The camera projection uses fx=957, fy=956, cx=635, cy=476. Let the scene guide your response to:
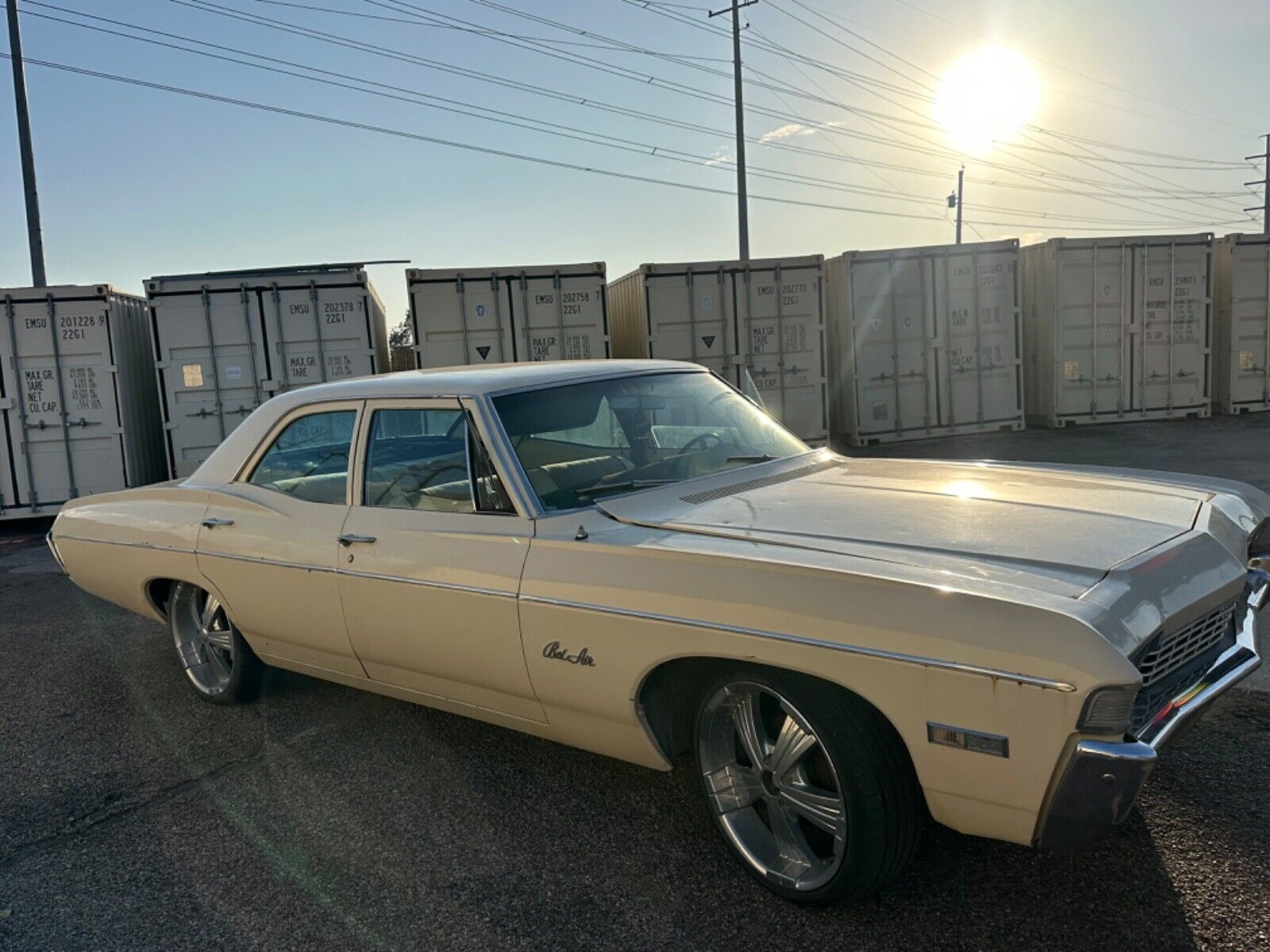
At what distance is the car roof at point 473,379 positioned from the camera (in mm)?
3648

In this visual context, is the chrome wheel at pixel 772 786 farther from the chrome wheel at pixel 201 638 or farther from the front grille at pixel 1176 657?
the chrome wheel at pixel 201 638

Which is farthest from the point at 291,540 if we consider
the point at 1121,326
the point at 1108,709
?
the point at 1121,326

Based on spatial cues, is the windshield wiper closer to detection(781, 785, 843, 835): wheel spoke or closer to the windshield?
the windshield

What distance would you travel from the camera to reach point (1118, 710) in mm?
2105

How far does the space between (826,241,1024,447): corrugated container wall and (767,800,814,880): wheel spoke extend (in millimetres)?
11735

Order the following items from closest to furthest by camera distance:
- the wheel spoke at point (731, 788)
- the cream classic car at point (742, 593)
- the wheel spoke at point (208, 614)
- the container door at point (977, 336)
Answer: the cream classic car at point (742, 593) < the wheel spoke at point (731, 788) < the wheel spoke at point (208, 614) < the container door at point (977, 336)

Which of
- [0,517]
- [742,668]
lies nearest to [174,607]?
[742,668]

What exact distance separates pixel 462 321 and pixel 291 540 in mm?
8310

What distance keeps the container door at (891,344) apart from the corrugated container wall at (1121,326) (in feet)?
7.53

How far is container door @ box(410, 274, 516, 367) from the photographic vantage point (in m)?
11.8

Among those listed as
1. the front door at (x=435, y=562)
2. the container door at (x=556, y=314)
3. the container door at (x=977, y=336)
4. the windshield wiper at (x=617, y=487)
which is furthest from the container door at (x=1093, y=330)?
the front door at (x=435, y=562)

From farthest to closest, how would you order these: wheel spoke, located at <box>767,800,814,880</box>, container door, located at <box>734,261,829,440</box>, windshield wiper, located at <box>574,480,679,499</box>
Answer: container door, located at <box>734,261,829,440</box> → windshield wiper, located at <box>574,480,679,499</box> → wheel spoke, located at <box>767,800,814,880</box>

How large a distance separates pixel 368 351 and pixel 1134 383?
11698 mm

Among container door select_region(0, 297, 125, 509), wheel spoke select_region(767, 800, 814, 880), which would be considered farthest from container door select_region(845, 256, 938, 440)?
wheel spoke select_region(767, 800, 814, 880)
